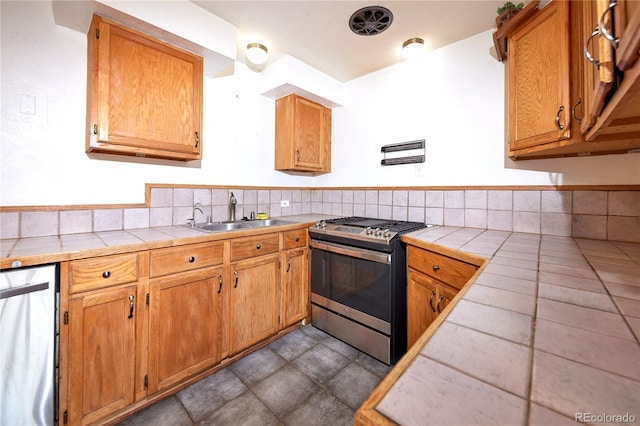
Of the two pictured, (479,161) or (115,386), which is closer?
(115,386)

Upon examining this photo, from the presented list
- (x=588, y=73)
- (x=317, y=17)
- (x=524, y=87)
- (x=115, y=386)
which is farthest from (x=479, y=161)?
(x=115, y=386)

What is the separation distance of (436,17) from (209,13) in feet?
5.13

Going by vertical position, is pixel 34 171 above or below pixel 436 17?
below

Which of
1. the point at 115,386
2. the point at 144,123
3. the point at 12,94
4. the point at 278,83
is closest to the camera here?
the point at 115,386

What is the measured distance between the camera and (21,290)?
3.39ft

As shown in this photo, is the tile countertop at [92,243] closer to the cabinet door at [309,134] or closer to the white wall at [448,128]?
the cabinet door at [309,134]

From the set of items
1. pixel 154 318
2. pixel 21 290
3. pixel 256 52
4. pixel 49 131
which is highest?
pixel 256 52

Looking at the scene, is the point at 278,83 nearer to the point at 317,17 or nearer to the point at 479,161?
the point at 317,17

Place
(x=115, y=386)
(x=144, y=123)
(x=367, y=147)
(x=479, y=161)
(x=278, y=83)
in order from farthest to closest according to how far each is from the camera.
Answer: (x=367, y=147) < (x=278, y=83) < (x=479, y=161) < (x=144, y=123) < (x=115, y=386)

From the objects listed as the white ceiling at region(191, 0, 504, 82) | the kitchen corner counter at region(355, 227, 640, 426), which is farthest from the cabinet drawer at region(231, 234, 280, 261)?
the white ceiling at region(191, 0, 504, 82)

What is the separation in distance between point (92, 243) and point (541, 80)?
2.49 m

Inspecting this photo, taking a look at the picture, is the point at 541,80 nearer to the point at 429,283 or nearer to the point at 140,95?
the point at 429,283

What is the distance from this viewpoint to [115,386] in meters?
1.30

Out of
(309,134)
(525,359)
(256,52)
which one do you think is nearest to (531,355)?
(525,359)
